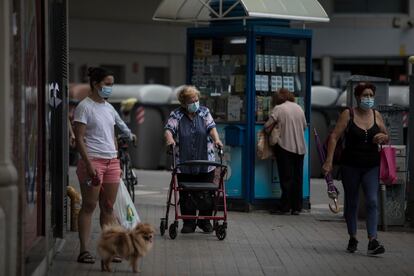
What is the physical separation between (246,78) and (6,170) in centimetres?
742

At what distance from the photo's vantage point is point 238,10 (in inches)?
557

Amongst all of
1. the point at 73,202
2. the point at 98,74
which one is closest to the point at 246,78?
the point at 73,202

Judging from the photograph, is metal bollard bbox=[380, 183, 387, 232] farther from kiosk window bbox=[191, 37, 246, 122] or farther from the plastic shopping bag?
the plastic shopping bag

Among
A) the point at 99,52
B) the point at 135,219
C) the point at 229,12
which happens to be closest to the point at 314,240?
the point at 135,219

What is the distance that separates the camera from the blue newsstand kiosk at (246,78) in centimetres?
1406

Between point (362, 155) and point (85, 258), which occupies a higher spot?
point (362, 155)

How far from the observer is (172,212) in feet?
45.2

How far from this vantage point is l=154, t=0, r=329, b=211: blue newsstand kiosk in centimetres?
1406

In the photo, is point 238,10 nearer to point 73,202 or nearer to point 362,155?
point 73,202

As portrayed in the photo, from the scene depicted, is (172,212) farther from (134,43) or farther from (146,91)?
(134,43)

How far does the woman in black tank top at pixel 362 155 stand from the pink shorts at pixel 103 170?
2311mm

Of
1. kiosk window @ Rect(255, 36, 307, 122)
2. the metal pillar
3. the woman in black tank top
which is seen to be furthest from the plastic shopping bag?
kiosk window @ Rect(255, 36, 307, 122)

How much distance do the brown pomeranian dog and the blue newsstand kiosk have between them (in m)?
5.43

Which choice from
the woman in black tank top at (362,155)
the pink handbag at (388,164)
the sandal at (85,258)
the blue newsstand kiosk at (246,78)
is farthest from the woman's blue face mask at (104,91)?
the blue newsstand kiosk at (246,78)
